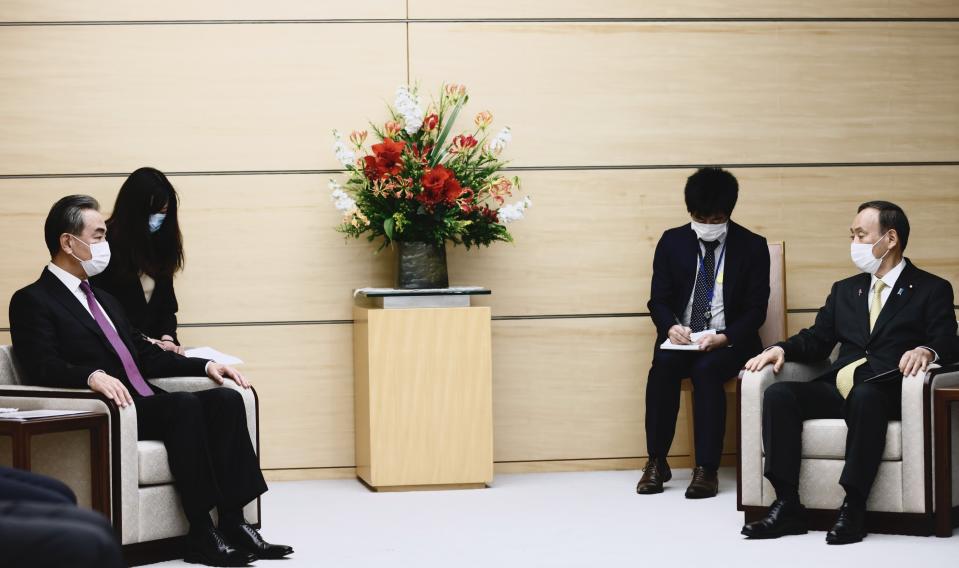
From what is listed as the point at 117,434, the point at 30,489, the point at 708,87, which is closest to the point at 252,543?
the point at 117,434

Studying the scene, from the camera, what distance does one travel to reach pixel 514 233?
20.0ft

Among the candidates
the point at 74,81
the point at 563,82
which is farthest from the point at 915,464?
the point at 74,81

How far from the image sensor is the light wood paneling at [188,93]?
19.2 feet

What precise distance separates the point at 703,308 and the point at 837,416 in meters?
1.25

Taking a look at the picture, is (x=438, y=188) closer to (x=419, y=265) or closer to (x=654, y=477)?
(x=419, y=265)

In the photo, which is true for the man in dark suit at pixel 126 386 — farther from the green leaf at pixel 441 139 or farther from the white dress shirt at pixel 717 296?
the white dress shirt at pixel 717 296

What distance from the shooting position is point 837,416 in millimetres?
4527

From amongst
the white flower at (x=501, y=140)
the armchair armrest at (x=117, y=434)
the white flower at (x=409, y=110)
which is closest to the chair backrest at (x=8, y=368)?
the armchair armrest at (x=117, y=434)

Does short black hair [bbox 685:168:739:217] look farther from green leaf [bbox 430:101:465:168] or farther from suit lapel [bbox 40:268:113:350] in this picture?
suit lapel [bbox 40:268:113:350]

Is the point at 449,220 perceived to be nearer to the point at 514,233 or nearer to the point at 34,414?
the point at 514,233

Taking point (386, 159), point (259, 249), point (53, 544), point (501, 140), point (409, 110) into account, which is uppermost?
point (409, 110)

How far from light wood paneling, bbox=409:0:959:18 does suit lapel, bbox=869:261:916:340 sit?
85.2 inches

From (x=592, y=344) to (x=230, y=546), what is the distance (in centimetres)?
269

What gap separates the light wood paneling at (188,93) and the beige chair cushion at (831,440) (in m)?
2.83
